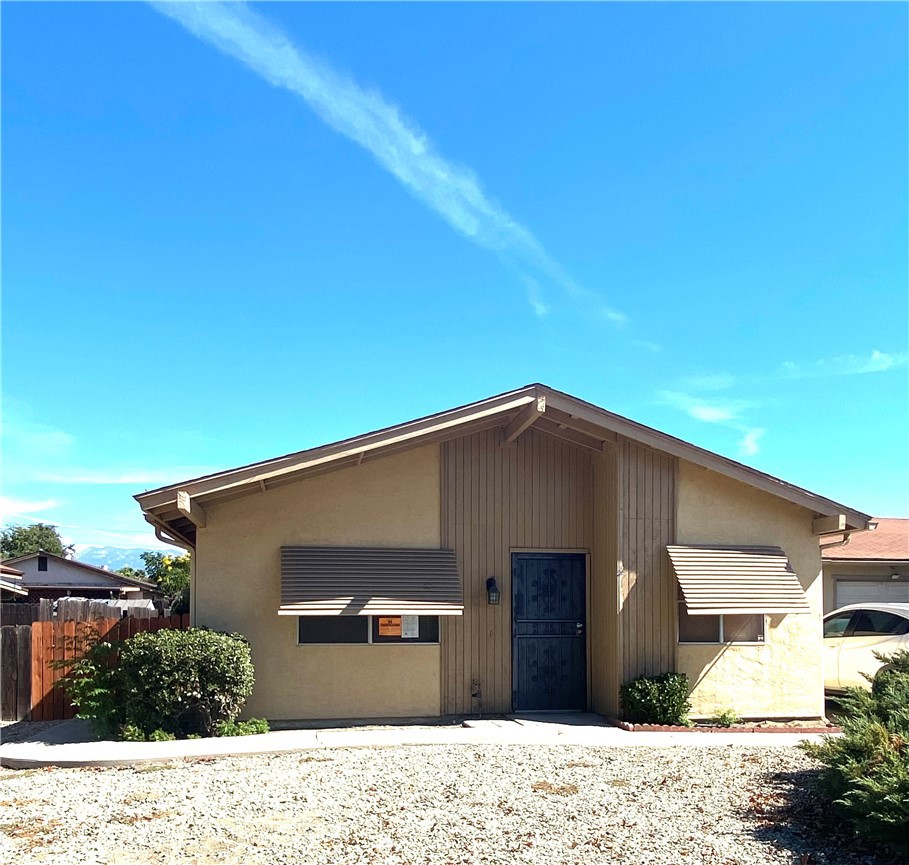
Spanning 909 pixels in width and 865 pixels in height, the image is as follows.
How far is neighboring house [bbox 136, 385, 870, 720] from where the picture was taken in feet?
35.3

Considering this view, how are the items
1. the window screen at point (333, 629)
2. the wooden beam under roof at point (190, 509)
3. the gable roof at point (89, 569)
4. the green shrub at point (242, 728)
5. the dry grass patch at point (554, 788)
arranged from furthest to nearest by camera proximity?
the gable roof at point (89, 569), the window screen at point (333, 629), the green shrub at point (242, 728), the wooden beam under roof at point (190, 509), the dry grass patch at point (554, 788)

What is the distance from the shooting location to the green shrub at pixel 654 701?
35.1ft

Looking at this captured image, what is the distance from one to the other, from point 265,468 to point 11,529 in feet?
223

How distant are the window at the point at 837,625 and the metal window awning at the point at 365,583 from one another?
619cm

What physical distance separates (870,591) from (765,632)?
716cm

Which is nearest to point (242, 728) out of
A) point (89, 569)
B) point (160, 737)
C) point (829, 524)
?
point (160, 737)

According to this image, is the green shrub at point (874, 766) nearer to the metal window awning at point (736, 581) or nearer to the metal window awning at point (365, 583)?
the metal window awning at point (736, 581)

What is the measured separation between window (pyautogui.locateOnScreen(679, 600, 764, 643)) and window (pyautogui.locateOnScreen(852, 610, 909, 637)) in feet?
7.03

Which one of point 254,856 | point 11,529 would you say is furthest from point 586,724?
point 11,529

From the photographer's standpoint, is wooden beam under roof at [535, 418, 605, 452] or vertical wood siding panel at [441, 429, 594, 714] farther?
wooden beam under roof at [535, 418, 605, 452]

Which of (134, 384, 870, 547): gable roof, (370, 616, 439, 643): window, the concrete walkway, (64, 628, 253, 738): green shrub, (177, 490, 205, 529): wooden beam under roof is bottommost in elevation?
the concrete walkway

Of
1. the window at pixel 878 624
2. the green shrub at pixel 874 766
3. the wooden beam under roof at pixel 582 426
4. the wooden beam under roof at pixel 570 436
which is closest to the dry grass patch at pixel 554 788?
the green shrub at pixel 874 766

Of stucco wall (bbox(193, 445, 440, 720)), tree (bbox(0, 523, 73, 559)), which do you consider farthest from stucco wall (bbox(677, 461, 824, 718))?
tree (bbox(0, 523, 73, 559))

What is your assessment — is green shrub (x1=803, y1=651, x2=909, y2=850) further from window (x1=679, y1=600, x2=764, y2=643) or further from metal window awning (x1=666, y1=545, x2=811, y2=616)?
window (x1=679, y1=600, x2=764, y2=643)
